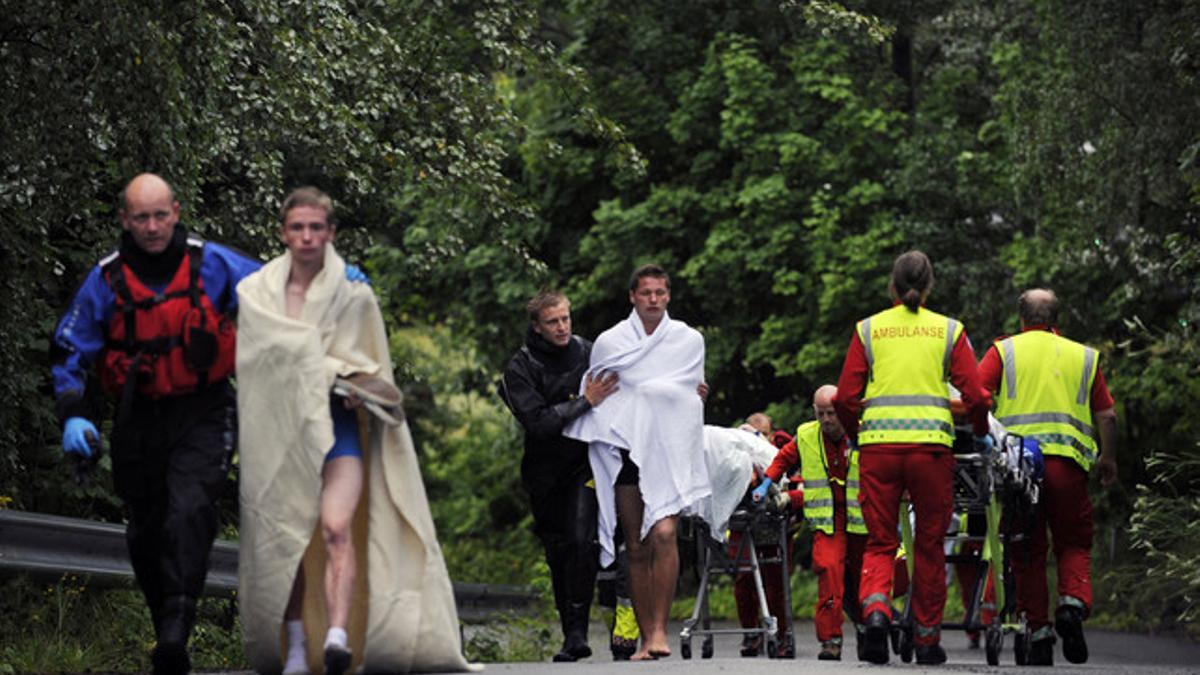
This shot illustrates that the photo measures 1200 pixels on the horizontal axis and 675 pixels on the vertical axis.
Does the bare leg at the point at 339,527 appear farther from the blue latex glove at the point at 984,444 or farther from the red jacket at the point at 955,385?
the blue latex glove at the point at 984,444

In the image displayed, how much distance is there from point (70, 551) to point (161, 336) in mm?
3169

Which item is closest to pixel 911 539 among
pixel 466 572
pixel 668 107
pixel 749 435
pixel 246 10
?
pixel 749 435

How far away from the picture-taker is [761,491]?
1605 centimetres

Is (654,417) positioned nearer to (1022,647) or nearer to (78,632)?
(1022,647)

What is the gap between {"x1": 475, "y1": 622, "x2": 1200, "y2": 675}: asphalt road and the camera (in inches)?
458

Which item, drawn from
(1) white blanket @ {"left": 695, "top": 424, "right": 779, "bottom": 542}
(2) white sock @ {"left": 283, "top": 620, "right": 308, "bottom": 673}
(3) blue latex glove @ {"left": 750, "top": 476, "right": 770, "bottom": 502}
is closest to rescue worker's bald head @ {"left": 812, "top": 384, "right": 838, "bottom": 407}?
(1) white blanket @ {"left": 695, "top": 424, "right": 779, "bottom": 542}

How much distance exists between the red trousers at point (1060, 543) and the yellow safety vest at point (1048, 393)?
4.7 inches

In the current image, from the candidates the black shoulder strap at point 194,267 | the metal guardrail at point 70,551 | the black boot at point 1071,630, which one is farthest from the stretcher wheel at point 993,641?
the black shoulder strap at point 194,267

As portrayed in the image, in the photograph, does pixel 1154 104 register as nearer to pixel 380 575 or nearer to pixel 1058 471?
pixel 1058 471

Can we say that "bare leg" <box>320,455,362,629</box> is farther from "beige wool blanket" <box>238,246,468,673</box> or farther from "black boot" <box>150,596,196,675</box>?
"black boot" <box>150,596,196,675</box>

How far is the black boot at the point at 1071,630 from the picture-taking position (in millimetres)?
14656

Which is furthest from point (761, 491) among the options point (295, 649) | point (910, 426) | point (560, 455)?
point (295, 649)

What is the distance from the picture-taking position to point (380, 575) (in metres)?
10.2

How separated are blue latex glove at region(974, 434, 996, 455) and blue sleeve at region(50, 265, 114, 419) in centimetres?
507
